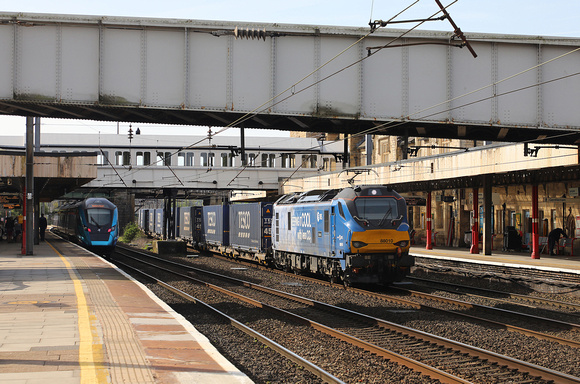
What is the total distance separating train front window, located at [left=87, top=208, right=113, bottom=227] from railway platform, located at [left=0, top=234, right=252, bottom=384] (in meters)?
18.9

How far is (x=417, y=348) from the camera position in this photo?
10969mm

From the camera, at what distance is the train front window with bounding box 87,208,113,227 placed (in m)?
35.3

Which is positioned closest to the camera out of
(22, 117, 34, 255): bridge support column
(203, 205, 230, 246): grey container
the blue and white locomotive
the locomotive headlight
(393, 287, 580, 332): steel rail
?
(393, 287, 580, 332): steel rail

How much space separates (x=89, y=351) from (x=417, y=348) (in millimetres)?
5570

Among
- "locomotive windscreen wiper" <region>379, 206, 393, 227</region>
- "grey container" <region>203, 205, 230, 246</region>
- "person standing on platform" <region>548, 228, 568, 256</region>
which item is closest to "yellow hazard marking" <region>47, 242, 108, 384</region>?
"locomotive windscreen wiper" <region>379, 206, 393, 227</region>

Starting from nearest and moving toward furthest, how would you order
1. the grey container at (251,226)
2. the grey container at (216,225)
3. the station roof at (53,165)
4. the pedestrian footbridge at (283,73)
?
the pedestrian footbridge at (283,73) → the grey container at (251,226) → the station roof at (53,165) → the grey container at (216,225)

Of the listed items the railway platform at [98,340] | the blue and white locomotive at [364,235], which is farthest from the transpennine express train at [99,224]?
the railway platform at [98,340]

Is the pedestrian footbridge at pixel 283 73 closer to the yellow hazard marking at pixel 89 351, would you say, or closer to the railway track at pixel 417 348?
the railway track at pixel 417 348

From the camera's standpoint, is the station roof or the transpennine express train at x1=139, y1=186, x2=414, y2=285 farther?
the station roof

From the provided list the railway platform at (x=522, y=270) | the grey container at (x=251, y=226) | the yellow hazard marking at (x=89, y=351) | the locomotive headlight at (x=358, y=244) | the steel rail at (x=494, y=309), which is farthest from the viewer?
the grey container at (x=251, y=226)

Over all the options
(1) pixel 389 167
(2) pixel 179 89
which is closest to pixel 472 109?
(2) pixel 179 89

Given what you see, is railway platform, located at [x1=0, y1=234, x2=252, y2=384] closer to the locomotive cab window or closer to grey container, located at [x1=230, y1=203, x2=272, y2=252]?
the locomotive cab window

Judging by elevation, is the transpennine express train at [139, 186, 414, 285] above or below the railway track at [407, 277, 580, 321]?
above

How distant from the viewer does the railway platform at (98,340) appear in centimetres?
727
